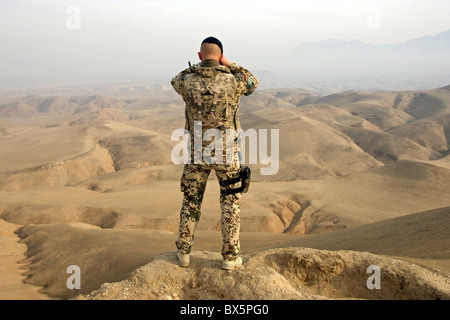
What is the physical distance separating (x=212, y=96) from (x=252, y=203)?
35.4ft

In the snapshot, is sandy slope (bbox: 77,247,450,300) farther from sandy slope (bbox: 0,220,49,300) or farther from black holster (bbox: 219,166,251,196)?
sandy slope (bbox: 0,220,49,300)

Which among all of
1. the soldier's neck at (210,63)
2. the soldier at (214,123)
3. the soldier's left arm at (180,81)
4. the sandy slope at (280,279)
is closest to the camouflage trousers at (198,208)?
the soldier at (214,123)

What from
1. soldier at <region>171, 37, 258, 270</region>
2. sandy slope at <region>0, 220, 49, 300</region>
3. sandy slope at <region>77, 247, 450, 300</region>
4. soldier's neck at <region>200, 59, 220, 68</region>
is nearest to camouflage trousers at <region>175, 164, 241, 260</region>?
soldier at <region>171, 37, 258, 270</region>

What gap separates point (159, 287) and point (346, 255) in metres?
2.28

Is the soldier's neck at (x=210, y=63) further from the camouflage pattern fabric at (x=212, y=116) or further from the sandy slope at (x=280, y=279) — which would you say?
the sandy slope at (x=280, y=279)

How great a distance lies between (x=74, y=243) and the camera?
731 cm

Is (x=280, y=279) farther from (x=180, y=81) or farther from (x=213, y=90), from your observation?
(x=180, y=81)

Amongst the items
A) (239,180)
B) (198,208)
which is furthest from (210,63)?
(198,208)

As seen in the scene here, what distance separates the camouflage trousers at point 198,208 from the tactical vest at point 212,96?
15.8 inches

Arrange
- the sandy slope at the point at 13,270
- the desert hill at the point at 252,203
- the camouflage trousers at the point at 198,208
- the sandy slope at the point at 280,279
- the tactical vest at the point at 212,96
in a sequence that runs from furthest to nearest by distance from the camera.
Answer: the sandy slope at the point at 13,270, the desert hill at the point at 252,203, the camouflage trousers at the point at 198,208, the tactical vest at the point at 212,96, the sandy slope at the point at 280,279

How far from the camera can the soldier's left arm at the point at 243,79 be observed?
3074 millimetres

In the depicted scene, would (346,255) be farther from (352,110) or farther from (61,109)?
(61,109)

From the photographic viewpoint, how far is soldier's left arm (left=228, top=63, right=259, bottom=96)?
3.07 m

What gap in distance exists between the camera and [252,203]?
13.4m
